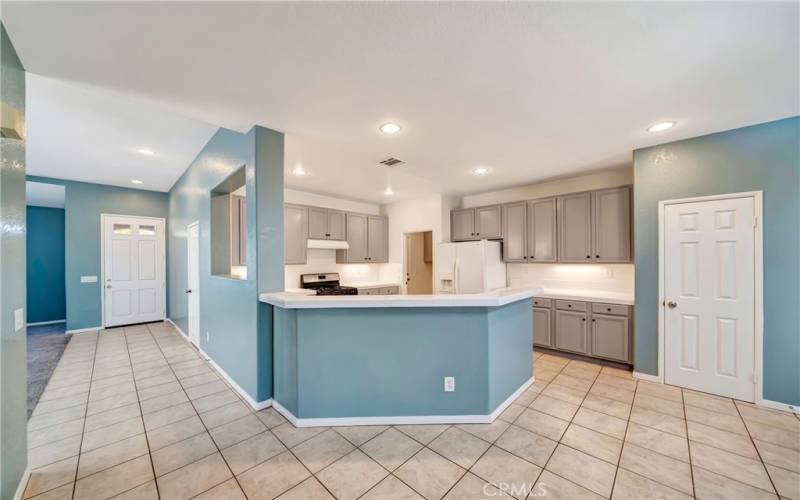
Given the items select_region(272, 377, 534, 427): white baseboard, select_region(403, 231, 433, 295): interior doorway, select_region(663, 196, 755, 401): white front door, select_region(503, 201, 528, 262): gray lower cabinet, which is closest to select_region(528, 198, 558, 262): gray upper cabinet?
select_region(503, 201, 528, 262): gray lower cabinet

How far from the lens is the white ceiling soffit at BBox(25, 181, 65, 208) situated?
5.12 meters

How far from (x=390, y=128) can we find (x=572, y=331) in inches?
137

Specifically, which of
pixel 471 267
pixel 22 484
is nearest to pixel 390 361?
pixel 22 484

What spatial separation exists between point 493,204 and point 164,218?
663cm

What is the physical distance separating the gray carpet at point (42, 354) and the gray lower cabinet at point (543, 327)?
549 centimetres

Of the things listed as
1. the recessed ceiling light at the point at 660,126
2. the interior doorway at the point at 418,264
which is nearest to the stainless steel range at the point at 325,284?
the interior doorway at the point at 418,264

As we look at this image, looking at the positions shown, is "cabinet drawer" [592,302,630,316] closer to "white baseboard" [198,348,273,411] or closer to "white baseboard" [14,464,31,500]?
"white baseboard" [198,348,273,411]

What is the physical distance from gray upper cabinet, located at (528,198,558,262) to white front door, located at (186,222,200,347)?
489 cm

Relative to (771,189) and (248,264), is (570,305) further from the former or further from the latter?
(248,264)

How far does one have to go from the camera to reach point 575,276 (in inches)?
176

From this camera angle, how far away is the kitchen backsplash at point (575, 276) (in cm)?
406

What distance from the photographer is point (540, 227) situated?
177 inches

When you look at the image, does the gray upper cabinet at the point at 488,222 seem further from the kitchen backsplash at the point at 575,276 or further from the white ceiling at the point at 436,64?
the white ceiling at the point at 436,64

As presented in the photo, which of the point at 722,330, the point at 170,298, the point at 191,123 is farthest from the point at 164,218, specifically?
the point at 722,330
